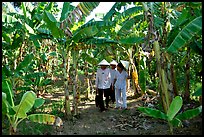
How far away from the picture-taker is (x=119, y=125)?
22.6ft

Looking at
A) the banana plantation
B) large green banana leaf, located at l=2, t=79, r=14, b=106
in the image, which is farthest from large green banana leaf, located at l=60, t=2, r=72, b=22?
large green banana leaf, located at l=2, t=79, r=14, b=106

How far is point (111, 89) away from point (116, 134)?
238cm

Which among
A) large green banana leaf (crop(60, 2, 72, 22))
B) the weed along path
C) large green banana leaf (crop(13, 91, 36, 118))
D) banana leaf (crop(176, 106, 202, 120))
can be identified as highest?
large green banana leaf (crop(60, 2, 72, 22))

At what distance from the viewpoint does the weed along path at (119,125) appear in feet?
20.7

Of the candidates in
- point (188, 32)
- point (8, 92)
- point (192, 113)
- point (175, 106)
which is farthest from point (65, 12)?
point (192, 113)

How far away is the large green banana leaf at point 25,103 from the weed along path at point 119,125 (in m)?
1.48

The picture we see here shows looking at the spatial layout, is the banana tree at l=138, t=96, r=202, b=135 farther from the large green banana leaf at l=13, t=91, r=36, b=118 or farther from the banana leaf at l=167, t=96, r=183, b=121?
the large green banana leaf at l=13, t=91, r=36, b=118

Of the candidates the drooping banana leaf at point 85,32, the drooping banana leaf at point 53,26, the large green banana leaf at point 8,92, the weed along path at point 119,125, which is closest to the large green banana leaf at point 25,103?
the large green banana leaf at point 8,92

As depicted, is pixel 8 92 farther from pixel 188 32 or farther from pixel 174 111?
pixel 188 32

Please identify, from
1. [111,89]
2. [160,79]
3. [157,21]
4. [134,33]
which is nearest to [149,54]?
[134,33]

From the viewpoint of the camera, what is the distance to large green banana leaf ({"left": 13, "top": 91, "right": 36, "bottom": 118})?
4.79 metres

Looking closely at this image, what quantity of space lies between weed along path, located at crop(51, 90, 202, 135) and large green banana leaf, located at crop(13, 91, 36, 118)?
1.48m

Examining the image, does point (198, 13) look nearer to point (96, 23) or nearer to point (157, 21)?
point (157, 21)

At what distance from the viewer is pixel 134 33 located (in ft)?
31.6
